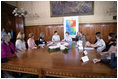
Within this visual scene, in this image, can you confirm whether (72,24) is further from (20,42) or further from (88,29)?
(20,42)

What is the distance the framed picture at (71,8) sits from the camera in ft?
21.5

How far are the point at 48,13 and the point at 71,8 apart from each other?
1.62 meters

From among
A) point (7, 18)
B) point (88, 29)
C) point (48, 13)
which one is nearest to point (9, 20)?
point (7, 18)

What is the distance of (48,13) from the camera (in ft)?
23.8

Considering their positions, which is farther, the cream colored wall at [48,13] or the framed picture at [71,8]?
the framed picture at [71,8]

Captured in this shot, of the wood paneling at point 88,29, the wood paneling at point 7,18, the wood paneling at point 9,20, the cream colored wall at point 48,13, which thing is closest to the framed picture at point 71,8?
the cream colored wall at point 48,13

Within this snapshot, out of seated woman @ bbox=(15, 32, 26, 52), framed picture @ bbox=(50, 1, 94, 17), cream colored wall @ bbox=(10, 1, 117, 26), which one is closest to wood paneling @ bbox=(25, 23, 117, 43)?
cream colored wall @ bbox=(10, 1, 117, 26)

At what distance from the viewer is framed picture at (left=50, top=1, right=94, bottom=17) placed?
656 cm

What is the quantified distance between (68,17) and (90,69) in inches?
226

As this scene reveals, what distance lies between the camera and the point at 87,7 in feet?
21.5

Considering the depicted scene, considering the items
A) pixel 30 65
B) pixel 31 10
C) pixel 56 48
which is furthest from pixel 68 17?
pixel 30 65

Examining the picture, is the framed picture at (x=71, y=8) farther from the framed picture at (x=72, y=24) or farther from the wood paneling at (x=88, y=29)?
the wood paneling at (x=88, y=29)

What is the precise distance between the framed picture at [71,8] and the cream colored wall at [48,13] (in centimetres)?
26

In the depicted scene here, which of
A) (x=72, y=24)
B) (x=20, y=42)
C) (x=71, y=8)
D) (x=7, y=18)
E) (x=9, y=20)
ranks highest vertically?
(x=71, y=8)
